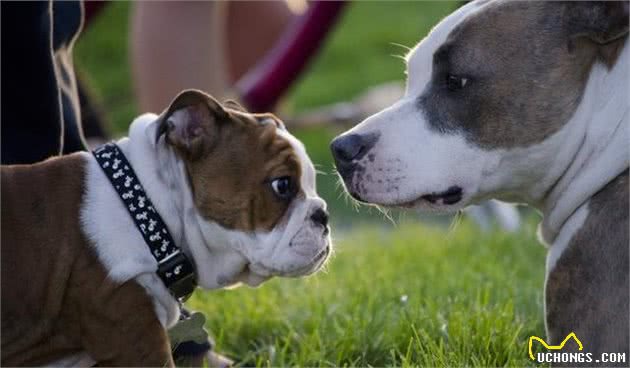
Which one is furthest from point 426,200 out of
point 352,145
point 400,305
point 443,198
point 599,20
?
point 400,305

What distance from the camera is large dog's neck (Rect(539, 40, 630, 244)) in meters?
3.48

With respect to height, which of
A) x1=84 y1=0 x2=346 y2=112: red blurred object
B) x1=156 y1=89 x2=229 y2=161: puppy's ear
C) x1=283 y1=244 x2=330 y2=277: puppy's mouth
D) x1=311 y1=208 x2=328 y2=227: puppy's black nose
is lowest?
x1=84 y1=0 x2=346 y2=112: red blurred object

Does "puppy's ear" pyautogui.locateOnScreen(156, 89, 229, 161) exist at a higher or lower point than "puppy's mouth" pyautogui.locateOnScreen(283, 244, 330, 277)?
higher

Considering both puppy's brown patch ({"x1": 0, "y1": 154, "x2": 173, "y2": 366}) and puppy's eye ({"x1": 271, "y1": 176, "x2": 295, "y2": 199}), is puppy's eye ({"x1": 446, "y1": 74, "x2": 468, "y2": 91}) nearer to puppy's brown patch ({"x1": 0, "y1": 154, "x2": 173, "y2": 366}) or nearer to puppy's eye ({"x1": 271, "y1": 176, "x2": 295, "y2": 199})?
puppy's eye ({"x1": 271, "y1": 176, "x2": 295, "y2": 199})

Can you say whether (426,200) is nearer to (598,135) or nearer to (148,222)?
(598,135)

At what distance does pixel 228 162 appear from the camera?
374cm

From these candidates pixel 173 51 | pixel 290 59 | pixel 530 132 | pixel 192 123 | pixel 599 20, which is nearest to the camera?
pixel 599 20

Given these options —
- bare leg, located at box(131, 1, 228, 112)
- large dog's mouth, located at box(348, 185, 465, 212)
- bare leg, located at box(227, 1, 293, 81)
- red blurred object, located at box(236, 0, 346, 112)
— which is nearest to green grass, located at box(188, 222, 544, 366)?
large dog's mouth, located at box(348, 185, 465, 212)

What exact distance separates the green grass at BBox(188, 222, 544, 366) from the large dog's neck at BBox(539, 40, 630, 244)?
0.58 meters

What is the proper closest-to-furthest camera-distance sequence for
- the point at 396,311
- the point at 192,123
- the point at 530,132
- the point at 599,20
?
the point at 599,20 → the point at 530,132 → the point at 192,123 → the point at 396,311

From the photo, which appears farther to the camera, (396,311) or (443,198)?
(396,311)

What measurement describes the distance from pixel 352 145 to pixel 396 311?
104 cm

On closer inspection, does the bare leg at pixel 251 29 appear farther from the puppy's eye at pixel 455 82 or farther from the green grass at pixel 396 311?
the puppy's eye at pixel 455 82

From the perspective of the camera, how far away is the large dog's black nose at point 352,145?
3.64m
